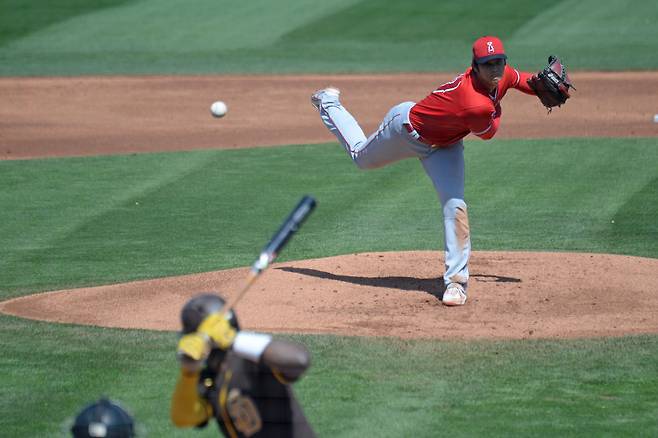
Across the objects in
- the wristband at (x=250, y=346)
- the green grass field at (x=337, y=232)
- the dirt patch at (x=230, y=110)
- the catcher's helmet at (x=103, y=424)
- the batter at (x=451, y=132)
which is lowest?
the dirt patch at (x=230, y=110)

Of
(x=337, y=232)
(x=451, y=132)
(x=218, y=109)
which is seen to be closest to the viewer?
(x=451, y=132)

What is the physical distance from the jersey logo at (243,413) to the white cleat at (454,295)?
4.81 m

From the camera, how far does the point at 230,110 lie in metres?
21.8

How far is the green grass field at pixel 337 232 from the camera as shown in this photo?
755 centimetres

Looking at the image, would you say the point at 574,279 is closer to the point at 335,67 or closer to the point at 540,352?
the point at 540,352

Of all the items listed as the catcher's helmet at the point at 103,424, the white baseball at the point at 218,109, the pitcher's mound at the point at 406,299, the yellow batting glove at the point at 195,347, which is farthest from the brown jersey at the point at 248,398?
the white baseball at the point at 218,109

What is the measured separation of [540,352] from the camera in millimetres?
8625

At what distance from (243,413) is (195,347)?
0.42m

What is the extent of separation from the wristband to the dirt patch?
13486 mm

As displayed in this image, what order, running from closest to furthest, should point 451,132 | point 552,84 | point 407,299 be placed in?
point 451,132, point 552,84, point 407,299

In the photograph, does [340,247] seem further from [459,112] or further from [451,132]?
[459,112]

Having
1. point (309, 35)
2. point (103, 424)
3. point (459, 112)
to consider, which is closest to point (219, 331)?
point (103, 424)

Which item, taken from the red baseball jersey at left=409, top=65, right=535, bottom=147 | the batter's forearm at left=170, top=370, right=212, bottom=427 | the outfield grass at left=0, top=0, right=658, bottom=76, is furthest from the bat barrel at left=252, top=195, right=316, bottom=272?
the outfield grass at left=0, top=0, right=658, bottom=76

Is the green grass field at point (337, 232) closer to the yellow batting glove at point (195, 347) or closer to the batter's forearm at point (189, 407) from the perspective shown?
the batter's forearm at point (189, 407)
